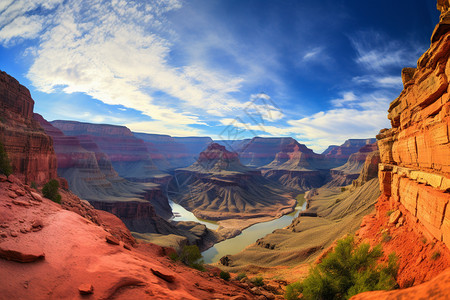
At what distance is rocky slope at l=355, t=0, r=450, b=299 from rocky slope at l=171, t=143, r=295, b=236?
56560 mm

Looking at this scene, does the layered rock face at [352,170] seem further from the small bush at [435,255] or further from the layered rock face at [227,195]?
the small bush at [435,255]

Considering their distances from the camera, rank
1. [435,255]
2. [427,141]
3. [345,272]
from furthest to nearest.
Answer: [345,272]
[427,141]
[435,255]

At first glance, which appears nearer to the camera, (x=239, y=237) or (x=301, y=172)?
(x=239, y=237)

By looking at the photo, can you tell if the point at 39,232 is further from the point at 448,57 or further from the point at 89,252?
the point at 448,57

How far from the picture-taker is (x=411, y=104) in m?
10.8

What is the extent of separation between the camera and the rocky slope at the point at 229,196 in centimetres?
7588

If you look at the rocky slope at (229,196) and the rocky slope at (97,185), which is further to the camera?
the rocky slope at (229,196)

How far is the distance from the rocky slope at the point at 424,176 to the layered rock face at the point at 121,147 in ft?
398

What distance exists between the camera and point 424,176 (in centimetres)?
898

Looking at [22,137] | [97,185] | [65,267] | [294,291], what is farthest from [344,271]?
[97,185]

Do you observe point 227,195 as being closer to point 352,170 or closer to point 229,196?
→ point 229,196

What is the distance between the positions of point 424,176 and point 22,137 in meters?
40.3

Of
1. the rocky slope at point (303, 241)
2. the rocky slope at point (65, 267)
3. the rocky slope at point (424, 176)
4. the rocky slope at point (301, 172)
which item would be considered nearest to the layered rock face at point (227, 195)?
the rocky slope at point (301, 172)

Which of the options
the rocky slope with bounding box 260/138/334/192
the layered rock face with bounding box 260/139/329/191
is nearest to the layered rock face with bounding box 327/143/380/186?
the rocky slope with bounding box 260/138/334/192
